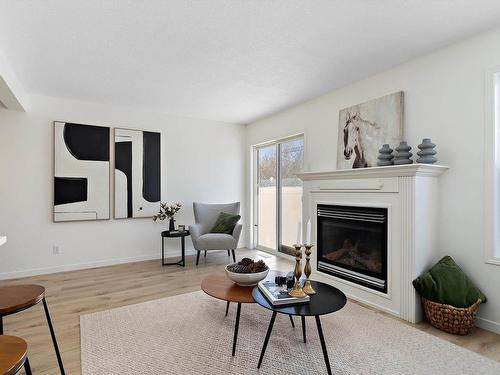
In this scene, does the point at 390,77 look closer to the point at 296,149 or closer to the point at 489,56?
the point at 489,56

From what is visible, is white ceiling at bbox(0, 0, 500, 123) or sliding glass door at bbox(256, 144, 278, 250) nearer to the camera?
white ceiling at bbox(0, 0, 500, 123)

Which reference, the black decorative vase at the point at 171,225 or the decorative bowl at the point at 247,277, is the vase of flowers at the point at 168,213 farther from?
the decorative bowl at the point at 247,277

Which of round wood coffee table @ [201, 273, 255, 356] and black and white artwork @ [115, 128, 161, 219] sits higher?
black and white artwork @ [115, 128, 161, 219]

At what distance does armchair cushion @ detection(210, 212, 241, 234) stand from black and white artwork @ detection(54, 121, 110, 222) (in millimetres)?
1685

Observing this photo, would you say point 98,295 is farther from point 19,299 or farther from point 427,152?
point 427,152

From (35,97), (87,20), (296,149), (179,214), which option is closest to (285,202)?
(296,149)

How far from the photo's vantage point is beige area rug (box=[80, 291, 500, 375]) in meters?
1.85

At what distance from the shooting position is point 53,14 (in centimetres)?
215

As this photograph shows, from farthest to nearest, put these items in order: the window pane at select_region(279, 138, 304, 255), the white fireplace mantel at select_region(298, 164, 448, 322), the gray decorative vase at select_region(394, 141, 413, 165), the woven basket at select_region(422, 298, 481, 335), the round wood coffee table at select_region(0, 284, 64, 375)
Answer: the window pane at select_region(279, 138, 304, 255) → the gray decorative vase at select_region(394, 141, 413, 165) → the white fireplace mantel at select_region(298, 164, 448, 322) → the woven basket at select_region(422, 298, 481, 335) → the round wood coffee table at select_region(0, 284, 64, 375)

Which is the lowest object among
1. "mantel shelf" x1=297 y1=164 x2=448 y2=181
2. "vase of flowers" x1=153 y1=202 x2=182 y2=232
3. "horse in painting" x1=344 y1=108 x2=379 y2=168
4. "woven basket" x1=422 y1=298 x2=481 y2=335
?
"woven basket" x1=422 y1=298 x2=481 y2=335

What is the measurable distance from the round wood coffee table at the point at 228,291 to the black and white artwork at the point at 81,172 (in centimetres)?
269

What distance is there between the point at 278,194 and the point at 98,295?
3089 millimetres

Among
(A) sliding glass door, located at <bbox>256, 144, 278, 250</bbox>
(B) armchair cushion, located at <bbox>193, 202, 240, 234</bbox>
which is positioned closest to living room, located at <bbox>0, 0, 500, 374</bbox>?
(B) armchair cushion, located at <bbox>193, 202, 240, 234</bbox>

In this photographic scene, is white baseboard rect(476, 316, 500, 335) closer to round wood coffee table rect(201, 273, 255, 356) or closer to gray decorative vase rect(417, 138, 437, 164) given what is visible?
gray decorative vase rect(417, 138, 437, 164)
